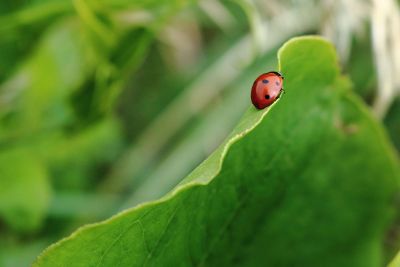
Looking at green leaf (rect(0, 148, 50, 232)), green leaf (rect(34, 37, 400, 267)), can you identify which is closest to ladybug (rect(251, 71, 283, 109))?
green leaf (rect(34, 37, 400, 267))

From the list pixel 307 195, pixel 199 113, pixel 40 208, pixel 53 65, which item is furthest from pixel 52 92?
pixel 307 195

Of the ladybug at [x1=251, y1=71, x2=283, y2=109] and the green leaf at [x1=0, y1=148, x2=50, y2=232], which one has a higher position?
the ladybug at [x1=251, y1=71, x2=283, y2=109]

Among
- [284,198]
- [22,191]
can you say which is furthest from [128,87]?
[284,198]

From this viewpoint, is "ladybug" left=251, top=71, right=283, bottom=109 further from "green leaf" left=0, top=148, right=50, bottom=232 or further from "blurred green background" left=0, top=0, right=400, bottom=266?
"green leaf" left=0, top=148, right=50, bottom=232

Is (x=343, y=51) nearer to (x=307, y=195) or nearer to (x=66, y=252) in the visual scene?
(x=307, y=195)

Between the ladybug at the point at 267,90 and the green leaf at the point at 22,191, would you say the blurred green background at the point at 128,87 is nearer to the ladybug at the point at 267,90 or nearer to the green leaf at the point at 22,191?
the green leaf at the point at 22,191

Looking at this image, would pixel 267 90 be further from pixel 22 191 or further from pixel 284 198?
pixel 22 191

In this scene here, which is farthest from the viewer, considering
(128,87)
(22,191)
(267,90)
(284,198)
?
(128,87)
